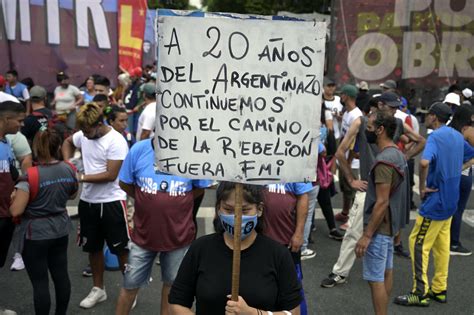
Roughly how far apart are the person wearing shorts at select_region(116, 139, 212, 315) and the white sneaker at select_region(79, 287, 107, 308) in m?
0.94

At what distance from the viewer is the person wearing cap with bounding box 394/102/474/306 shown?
15.5 feet

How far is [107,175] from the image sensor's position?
437 cm

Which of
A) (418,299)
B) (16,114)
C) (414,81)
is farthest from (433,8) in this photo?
(16,114)

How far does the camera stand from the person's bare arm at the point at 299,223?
384 cm

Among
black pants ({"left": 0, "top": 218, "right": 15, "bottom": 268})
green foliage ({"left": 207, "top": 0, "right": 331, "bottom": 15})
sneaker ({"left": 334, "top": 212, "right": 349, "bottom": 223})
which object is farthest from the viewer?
green foliage ({"left": 207, "top": 0, "right": 331, "bottom": 15})

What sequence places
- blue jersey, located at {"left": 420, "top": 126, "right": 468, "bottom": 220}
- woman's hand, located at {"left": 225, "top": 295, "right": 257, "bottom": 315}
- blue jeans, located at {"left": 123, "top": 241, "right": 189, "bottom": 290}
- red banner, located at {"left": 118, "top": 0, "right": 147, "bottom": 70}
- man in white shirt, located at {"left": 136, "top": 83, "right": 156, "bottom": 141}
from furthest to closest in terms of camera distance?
red banner, located at {"left": 118, "top": 0, "right": 147, "bottom": 70} < man in white shirt, located at {"left": 136, "top": 83, "right": 156, "bottom": 141} < blue jersey, located at {"left": 420, "top": 126, "right": 468, "bottom": 220} < blue jeans, located at {"left": 123, "top": 241, "right": 189, "bottom": 290} < woman's hand, located at {"left": 225, "top": 295, "right": 257, "bottom": 315}

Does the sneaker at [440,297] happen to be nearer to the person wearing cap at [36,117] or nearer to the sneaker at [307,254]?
the sneaker at [307,254]

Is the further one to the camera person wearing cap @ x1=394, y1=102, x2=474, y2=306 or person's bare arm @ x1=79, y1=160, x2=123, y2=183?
person wearing cap @ x1=394, y1=102, x2=474, y2=306

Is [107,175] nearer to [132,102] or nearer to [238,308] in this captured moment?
[238,308]

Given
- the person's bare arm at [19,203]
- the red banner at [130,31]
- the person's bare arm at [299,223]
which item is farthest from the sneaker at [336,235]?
the red banner at [130,31]

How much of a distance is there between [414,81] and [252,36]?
16.4 metres

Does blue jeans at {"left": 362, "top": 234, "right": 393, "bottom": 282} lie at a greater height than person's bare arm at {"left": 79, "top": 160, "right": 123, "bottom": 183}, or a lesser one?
lesser

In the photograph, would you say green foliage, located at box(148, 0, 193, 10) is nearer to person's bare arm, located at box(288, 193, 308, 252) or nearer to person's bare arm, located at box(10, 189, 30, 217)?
person's bare arm, located at box(10, 189, 30, 217)

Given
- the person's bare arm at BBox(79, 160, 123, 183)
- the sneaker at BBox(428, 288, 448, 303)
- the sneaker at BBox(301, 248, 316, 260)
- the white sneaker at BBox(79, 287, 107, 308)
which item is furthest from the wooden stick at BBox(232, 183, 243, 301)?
the sneaker at BBox(301, 248, 316, 260)
